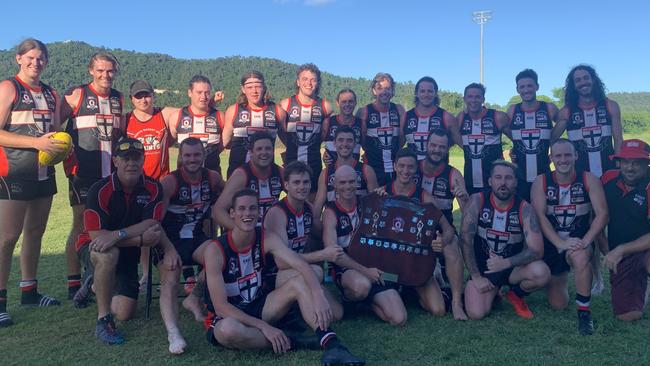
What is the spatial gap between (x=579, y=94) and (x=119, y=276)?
516 centimetres

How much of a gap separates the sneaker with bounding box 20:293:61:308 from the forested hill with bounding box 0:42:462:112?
71.9m

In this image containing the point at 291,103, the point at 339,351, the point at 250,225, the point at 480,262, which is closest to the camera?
the point at 339,351

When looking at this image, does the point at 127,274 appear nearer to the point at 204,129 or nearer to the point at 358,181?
the point at 204,129

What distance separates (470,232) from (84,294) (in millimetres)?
3606

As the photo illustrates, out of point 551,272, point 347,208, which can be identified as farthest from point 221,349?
point 551,272

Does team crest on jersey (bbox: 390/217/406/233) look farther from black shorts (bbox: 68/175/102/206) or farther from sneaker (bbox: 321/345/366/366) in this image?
black shorts (bbox: 68/175/102/206)

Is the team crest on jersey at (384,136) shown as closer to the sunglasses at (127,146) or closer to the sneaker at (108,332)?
the sunglasses at (127,146)

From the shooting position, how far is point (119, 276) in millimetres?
4336

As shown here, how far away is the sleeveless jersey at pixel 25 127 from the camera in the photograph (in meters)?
4.28

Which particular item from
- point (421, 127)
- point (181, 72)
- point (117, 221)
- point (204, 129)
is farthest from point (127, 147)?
point (181, 72)

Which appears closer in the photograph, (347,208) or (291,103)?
(347,208)

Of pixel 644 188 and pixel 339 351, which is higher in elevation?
pixel 644 188

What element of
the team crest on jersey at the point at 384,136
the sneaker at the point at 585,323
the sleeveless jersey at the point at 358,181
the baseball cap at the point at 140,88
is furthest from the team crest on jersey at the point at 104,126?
the sneaker at the point at 585,323

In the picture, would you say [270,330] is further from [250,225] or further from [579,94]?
[579,94]
